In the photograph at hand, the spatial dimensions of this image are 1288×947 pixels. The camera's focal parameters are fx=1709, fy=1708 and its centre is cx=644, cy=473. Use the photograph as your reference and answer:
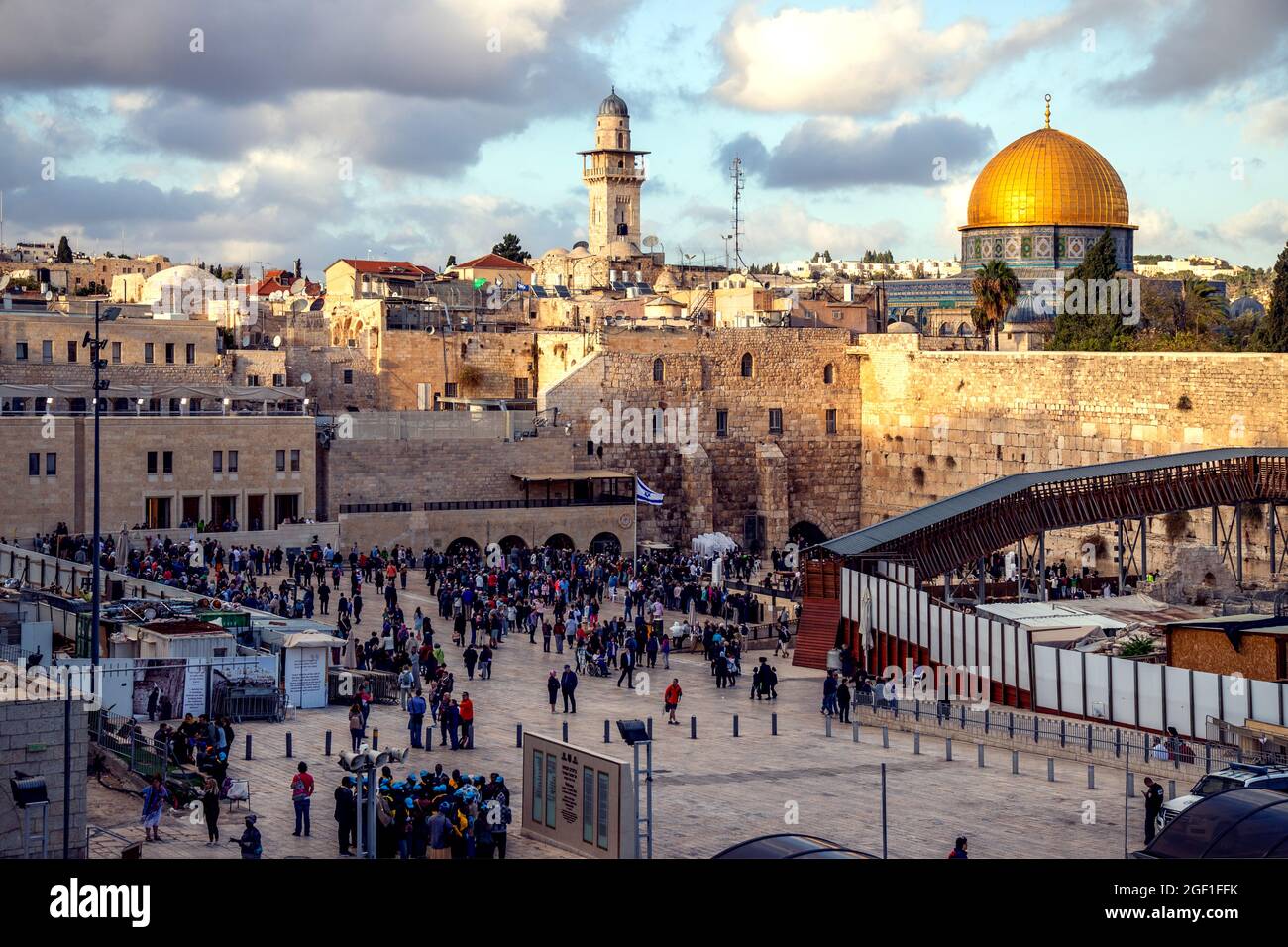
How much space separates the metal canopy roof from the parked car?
1352cm

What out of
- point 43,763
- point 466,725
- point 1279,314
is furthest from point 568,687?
point 1279,314

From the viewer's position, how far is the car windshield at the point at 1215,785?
48.1ft

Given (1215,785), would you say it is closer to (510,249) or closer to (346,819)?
(346,819)

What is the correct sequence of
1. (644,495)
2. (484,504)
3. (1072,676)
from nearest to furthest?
(1072,676) < (644,495) < (484,504)

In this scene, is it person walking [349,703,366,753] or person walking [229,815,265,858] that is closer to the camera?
person walking [229,815,265,858]

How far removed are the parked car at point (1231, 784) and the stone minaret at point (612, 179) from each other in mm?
75568

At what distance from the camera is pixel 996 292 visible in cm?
5303

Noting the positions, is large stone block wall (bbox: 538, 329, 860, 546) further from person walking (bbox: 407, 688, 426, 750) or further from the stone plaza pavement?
person walking (bbox: 407, 688, 426, 750)

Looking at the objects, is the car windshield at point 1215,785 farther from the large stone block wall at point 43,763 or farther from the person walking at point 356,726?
the large stone block wall at point 43,763

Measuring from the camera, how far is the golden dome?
201ft

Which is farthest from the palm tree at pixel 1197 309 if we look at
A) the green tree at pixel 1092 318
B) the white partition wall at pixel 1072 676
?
the white partition wall at pixel 1072 676

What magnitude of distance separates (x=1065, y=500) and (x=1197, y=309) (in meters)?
29.5

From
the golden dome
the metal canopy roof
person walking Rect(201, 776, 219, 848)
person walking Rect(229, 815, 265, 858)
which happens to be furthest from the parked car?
the golden dome

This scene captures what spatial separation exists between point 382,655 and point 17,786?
1222cm
